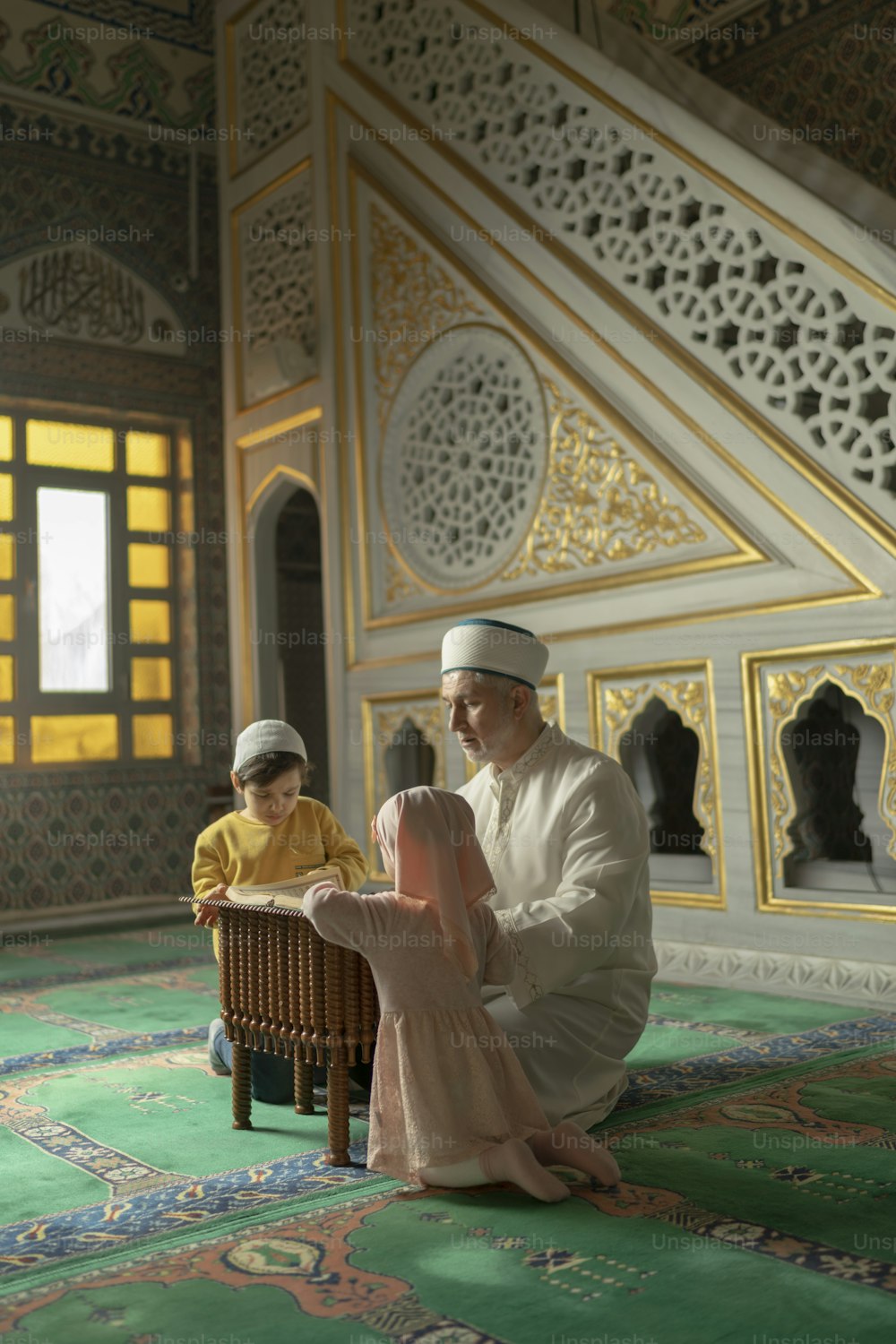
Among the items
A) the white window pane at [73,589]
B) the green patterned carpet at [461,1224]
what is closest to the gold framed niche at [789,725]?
the green patterned carpet at [461,1224]

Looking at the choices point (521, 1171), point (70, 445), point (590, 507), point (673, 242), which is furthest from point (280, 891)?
point (70, 445)

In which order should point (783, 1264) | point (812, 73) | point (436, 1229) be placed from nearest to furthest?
point (783, 1264)
point (436, 1229)
point (812, 73)

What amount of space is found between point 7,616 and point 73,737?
71 centimetres

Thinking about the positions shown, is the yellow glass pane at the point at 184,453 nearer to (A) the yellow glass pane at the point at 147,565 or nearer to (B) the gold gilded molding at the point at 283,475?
(A) the yellow glass pane at the point at 147,565

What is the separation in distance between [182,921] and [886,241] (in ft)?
15.0

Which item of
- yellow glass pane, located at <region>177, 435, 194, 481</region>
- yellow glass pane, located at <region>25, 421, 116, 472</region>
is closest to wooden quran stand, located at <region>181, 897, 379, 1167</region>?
yellow glass pane, located at <region>25, 421, 116, 472</region>

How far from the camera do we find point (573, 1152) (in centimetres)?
221

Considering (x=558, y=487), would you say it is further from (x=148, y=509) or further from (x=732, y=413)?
(x=148, y=509)

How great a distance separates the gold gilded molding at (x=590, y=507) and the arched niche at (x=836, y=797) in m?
0.81

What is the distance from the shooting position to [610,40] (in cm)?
546

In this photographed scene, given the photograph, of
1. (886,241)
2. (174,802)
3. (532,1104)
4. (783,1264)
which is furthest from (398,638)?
(783,1264)

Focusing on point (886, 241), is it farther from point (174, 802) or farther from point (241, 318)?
point (174, 802)

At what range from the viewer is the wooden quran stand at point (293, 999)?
7.89 feet

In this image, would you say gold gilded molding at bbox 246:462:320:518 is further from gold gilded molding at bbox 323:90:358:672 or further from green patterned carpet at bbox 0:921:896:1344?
green patterned carpet at bbox 0:921:896:1344
